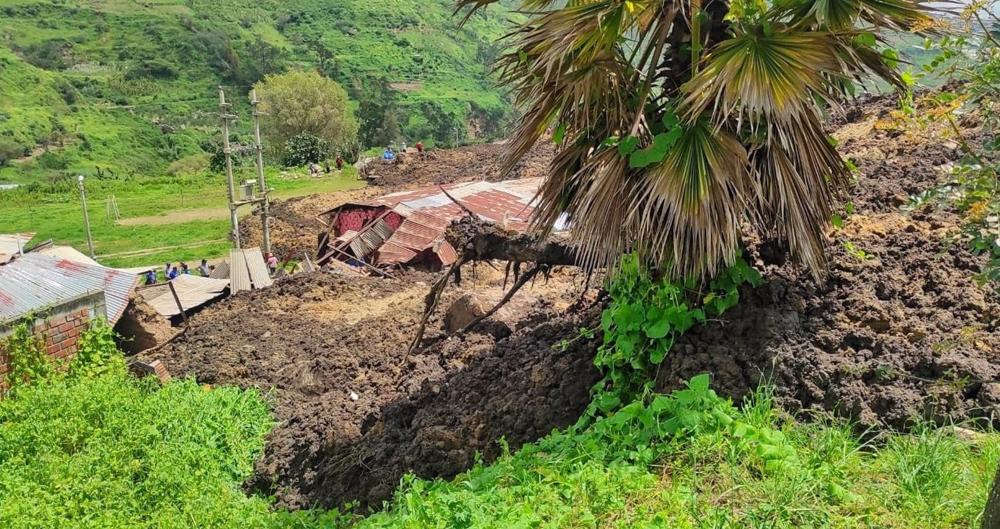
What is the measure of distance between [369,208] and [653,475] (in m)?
15.8

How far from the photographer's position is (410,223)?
688 inches

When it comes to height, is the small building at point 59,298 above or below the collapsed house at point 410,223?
above

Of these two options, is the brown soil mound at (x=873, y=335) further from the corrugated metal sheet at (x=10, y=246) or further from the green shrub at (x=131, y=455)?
the corrugated metal sheet at (x=10, y=246)

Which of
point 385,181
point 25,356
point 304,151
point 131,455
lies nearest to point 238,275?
point 25,356

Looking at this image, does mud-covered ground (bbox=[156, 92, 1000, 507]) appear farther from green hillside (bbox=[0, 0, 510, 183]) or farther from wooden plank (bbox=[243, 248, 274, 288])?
green hillside (bbox=[0, 0, 510, 183])

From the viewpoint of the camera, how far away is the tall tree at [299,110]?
48.3 m

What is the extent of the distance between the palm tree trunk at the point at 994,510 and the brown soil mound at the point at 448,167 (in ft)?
76.0

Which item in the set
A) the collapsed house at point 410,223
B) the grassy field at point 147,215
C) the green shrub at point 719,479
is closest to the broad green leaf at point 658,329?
the green shrub at point 719,479

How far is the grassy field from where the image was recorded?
2550cm

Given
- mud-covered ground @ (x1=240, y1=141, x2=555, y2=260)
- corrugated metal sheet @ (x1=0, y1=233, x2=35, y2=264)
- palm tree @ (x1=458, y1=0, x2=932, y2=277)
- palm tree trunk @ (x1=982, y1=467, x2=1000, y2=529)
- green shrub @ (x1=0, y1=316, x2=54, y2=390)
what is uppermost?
palm tree @ (x1=458, y1=0, x2=932, y2=277)

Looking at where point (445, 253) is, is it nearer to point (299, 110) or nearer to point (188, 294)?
point (188, 294)

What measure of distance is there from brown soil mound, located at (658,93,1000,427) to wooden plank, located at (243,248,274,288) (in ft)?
40.3

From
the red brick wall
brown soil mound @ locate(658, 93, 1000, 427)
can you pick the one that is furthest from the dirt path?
brown soil mound @ locate(658, 93, 1000, 427)

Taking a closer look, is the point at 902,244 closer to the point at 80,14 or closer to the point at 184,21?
the point at 184,21
